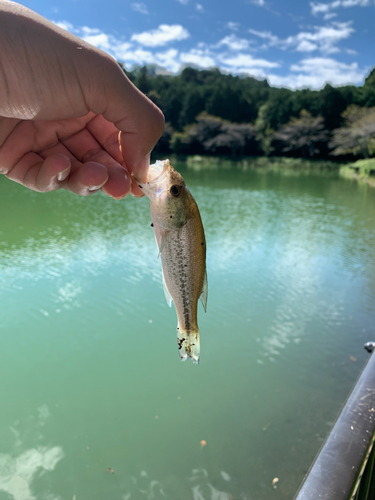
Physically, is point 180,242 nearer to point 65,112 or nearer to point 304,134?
point 65,112

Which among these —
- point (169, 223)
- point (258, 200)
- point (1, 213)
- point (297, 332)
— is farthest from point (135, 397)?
point (258, 200)

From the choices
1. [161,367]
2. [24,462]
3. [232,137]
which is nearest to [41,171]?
[24,462]

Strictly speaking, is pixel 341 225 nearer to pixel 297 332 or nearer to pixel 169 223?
pixel 297 332

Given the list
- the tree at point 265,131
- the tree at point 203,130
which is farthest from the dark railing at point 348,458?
the tree at point 203,130

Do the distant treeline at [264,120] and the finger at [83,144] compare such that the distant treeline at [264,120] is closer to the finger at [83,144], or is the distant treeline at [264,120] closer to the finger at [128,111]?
the finger at [83,144]

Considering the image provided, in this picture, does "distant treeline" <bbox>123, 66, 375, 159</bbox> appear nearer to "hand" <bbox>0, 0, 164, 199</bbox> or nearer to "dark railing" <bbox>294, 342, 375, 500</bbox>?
"dark railing" <bbox>294, 342, 375, 500</bbox>
